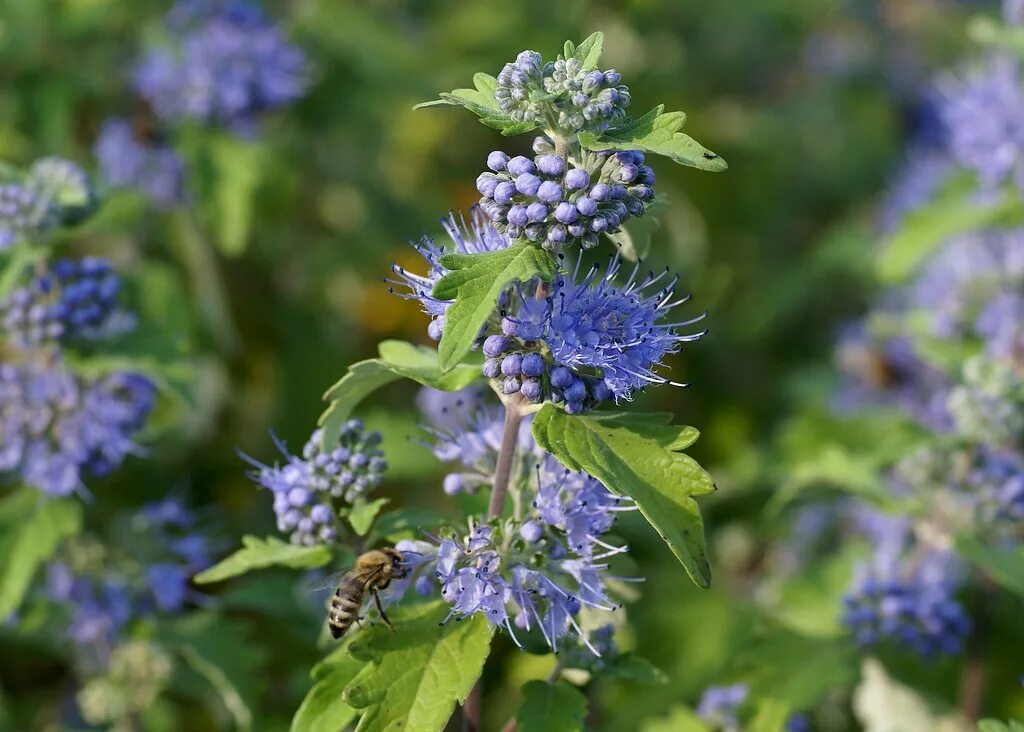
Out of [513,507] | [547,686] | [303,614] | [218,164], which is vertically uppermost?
[513,507]

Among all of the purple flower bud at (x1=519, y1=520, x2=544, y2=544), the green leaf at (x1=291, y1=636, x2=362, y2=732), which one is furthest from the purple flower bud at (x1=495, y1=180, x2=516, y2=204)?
the green leaf at (x1=291, y1=636, x2=362, y2=732)

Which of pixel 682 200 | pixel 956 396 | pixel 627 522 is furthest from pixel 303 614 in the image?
pixel 682 200

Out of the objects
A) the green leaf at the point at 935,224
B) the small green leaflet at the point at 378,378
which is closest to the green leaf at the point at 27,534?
the small green leaflet at the point at 378,378

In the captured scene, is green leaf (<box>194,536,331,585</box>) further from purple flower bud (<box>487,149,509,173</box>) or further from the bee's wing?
purple flower bud (<box>487,149,509,173</box>)

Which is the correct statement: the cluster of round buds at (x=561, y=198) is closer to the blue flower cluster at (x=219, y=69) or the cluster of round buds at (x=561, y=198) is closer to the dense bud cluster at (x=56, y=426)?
the dense bud cluster at (x=56, y=426)

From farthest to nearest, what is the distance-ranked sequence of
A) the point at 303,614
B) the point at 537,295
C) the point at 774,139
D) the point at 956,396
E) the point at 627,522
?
1. the point at 774,139
2. the point at 303,614
3. the point at 956,396
4. the point at 627,522
5. the point at 537,295

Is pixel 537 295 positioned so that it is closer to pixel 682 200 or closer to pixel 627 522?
pixel 627 522

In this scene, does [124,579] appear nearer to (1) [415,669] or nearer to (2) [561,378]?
(1) [415,669]

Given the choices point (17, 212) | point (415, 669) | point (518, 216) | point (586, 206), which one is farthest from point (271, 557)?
point (17, 212)
